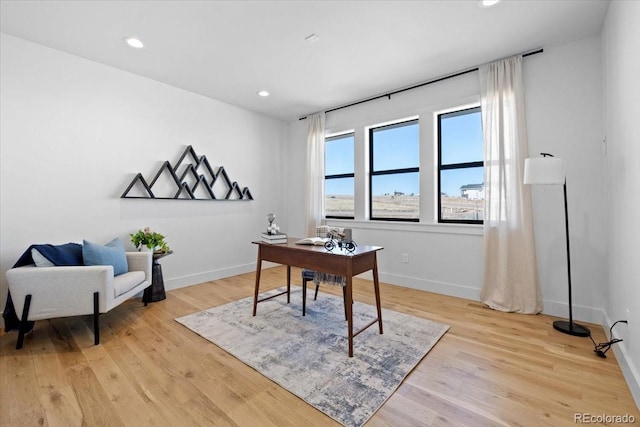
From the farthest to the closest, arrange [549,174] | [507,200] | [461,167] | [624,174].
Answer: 1. [461,167]
2. [507,200]
3. [549,174]
4. [624,174]

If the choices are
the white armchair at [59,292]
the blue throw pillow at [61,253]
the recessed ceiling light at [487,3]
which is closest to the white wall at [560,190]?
the recessed ceiling light at [487,3]

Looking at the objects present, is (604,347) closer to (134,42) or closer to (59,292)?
(59,292)

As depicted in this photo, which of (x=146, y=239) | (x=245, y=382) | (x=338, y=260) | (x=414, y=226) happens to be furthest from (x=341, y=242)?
(x=146, y=239)

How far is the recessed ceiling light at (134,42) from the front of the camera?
107 inches

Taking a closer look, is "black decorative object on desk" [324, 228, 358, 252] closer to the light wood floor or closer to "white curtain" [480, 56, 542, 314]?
the light wood floor

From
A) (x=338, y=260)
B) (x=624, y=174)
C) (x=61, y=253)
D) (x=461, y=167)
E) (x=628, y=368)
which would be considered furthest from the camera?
(x=461, y=167)

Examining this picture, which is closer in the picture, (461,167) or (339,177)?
(461,167)

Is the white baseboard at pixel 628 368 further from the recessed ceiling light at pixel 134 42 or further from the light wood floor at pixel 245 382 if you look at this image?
the recessed ceiling light at pixel 134 42

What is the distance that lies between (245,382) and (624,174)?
2.88 metres

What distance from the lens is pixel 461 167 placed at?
11.5 feet

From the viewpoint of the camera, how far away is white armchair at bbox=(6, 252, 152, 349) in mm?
2191

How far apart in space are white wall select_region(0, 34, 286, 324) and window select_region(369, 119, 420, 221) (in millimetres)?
2096

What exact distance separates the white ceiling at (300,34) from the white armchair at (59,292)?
2134 mm

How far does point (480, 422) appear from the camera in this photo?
1450 millimetres
